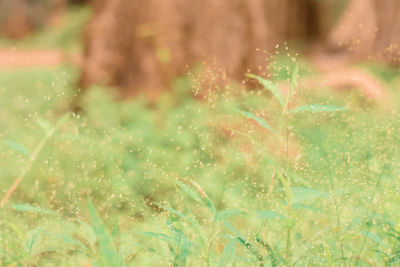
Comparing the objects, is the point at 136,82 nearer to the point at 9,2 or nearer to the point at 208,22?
the point at 208,22

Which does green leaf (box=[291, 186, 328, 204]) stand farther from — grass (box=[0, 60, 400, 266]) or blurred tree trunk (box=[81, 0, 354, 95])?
blurred tree trunk (box=[81, 0, 354, 95])

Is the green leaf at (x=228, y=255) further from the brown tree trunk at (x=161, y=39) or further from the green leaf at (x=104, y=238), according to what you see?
the brown tree trunk at (x=161, y=39)

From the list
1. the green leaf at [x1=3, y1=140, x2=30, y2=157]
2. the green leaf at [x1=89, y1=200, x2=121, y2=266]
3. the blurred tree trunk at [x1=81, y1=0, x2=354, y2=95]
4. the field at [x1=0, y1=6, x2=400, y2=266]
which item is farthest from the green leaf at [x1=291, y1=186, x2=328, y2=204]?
the blurred tree trunk at [x1=81, y1=0, x2=354, y2=95]

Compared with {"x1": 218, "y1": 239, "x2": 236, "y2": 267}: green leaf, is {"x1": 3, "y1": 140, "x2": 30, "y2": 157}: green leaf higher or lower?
higher

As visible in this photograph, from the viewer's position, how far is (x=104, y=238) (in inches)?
41.9

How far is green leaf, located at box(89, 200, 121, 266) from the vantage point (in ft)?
3.44

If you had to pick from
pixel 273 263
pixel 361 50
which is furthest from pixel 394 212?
pixel 361 50

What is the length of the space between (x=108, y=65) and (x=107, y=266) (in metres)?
3.50

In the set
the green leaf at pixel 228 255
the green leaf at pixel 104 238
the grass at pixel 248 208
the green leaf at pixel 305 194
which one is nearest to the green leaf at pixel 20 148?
the grass at pixel 248 208

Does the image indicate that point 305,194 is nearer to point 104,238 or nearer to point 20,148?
point 104,238

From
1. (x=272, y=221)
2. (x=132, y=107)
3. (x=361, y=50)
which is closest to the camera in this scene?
(x=272, y=221)

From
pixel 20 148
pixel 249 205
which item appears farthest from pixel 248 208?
pixel 20 148

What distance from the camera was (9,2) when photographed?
1408 cm

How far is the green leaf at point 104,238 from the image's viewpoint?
3.44ft
